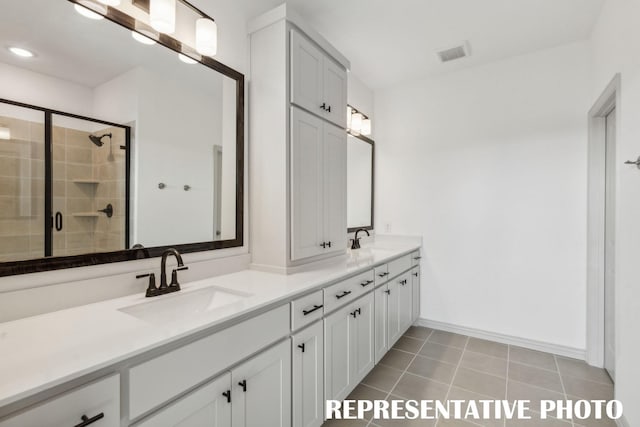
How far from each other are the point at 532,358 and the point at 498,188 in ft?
5.03

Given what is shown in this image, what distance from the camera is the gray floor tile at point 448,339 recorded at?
2.89 meters

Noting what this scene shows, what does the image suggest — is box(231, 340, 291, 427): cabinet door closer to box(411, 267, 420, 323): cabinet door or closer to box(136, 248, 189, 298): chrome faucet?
box(136, 248, 189, 298): chrome faucet

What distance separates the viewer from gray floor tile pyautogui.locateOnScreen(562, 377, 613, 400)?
2098mm

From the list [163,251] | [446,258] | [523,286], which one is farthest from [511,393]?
[163,251]

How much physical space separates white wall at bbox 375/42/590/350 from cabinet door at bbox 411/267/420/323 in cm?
13

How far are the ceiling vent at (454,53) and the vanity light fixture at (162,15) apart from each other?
230 cm

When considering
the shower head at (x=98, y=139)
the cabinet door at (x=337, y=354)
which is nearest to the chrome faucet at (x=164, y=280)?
the shower head at (x=98, y=139)

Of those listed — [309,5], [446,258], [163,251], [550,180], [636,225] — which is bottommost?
[446,258]

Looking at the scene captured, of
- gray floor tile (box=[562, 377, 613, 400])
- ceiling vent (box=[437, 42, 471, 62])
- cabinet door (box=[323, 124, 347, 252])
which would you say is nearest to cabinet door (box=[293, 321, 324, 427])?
cabinet door (box=[323, 124, 347, 252])

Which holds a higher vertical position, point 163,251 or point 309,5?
point 309,5

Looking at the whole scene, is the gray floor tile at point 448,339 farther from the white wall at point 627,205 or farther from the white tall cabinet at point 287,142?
the white tall cabinet at point 287,142

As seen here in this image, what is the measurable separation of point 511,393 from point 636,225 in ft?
4.44

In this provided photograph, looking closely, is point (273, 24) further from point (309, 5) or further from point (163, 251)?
point (163, 251)

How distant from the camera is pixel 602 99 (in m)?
2.18
